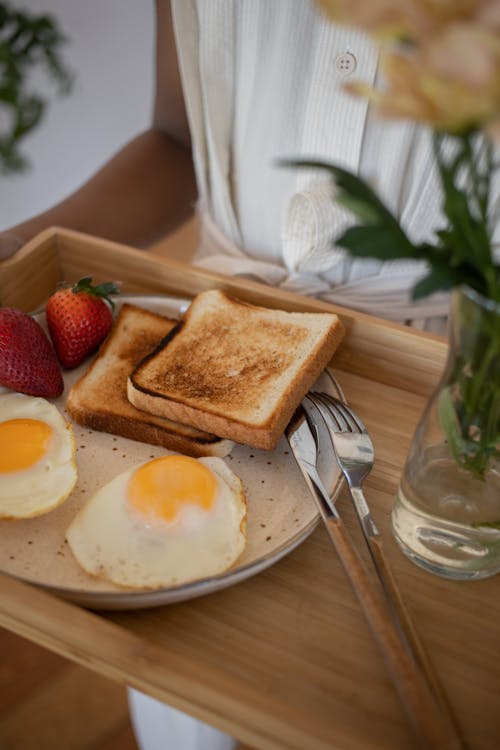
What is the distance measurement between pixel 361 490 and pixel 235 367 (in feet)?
0.83

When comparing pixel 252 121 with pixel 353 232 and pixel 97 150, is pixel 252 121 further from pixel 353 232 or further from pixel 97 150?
pixel 97 150

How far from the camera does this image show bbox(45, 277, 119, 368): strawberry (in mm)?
954

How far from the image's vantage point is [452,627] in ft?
2.25

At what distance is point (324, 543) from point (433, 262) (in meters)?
0.39

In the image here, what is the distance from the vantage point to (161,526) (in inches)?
28.4

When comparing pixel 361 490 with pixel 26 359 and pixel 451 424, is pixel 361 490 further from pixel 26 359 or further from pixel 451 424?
pixel 26 359

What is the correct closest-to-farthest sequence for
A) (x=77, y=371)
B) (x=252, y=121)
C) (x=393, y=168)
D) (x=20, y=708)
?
(x=77, y=371) → (x=393, y=168) → (x=252, y=121) → (x=20, y=708)

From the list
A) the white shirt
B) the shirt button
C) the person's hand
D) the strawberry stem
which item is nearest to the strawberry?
the strawberry stem

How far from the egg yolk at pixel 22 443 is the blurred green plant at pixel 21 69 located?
0.30m

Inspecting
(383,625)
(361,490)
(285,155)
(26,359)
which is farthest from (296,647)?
(285,155)

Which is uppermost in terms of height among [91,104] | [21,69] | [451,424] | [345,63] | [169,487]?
[21,69]

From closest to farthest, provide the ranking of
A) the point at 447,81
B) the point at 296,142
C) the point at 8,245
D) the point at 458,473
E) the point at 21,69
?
1. the point at 447,81
2. the point at 21,69
3. the point at 458,473
4. the point at 8,245
5. the point at 296,142

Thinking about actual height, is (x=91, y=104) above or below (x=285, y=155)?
below

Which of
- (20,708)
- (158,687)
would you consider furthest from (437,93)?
(20,708)
